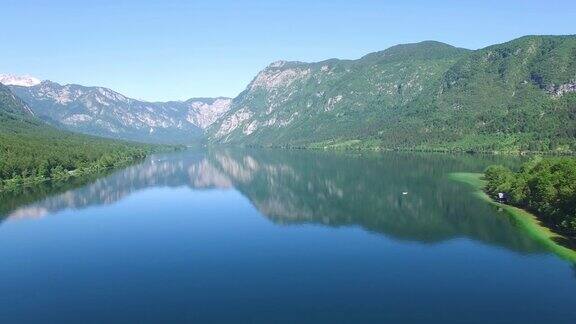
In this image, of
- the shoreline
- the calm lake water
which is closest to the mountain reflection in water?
the calm lake water

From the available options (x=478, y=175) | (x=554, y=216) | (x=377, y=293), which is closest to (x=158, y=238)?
(x=377, y=293)

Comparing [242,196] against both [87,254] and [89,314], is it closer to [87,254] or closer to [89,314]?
[87,254]

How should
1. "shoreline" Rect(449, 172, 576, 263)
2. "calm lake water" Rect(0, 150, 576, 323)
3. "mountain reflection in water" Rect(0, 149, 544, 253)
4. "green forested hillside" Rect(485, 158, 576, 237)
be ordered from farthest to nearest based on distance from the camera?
"mountain reflection in water" Rect(0, 149, 544, 253) < "green forested hillside" Rect(485, 158, 576, 237) < "shoreline" Rect(449, 172, 576, 263) < "calm lake water" Rect(0, 150, 576, 323)

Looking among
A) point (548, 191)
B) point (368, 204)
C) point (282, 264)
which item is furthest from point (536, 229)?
point (368, 204)

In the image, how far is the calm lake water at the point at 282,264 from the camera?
59.3m

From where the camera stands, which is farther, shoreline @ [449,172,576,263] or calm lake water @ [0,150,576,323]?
shoreline @ [449,172,576,263]

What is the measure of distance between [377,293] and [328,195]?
9090 cm

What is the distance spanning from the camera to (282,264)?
78750mm

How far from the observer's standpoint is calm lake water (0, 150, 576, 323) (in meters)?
59.3

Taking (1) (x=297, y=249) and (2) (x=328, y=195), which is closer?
(1) (x=297, y=249)

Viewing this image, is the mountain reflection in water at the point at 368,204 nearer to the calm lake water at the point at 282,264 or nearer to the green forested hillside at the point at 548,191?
the calm lake water at the point at 282,264

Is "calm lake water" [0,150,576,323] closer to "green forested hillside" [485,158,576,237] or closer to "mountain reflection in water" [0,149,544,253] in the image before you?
"mountain reflection in water" [0,149,544,253]

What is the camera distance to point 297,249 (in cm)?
8931

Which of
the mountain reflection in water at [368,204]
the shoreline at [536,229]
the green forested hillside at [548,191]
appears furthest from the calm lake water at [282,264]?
the green forested hillside at [548,191]
